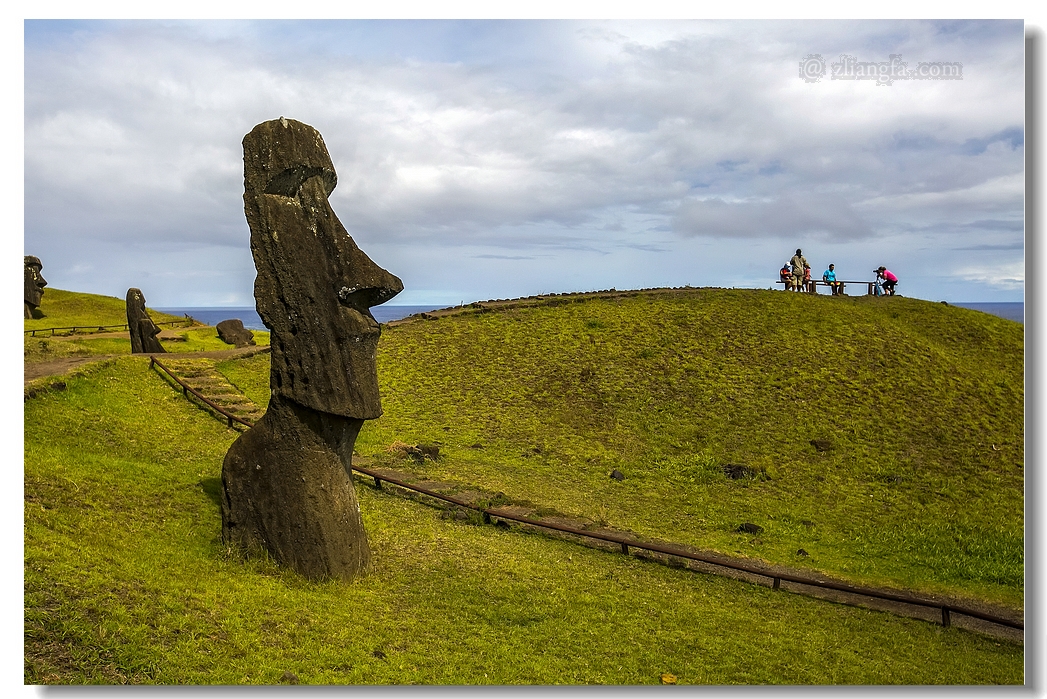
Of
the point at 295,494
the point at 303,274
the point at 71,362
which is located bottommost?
the point at 295,494

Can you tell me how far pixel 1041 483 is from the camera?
Result: 34.4 ft

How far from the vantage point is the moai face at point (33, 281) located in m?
40.4

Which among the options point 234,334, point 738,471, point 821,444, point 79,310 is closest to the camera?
point 738,471

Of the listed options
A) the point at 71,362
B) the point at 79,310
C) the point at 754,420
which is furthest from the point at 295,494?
the point at 79,310

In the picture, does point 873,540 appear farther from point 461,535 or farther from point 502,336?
point 502,336

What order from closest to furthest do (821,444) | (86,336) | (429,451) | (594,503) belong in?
(594,503)
(429,451)
(821,444)
(86,336)

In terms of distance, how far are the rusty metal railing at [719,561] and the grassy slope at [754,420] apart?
1.28 meters

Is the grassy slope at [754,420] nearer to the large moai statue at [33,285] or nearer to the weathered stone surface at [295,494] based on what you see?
the weathered stone surface at [295,494]

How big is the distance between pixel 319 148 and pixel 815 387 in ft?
62.1

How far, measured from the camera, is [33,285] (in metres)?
40.9

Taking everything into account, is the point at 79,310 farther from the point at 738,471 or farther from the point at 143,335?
the point at 738,471

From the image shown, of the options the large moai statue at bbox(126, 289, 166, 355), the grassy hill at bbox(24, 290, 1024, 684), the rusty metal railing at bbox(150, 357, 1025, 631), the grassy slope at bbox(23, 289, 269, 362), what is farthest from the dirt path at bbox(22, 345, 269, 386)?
the rusty metal railing at bbox(150, 357, 1025, 631)

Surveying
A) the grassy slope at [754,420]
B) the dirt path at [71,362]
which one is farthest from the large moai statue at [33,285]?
the grassy slope at [754,420]

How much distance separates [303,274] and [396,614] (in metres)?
4.53
